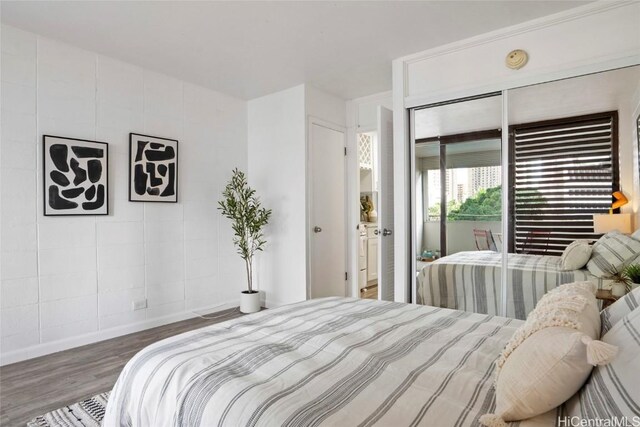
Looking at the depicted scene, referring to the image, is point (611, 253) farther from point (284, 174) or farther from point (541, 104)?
point (284, 174)

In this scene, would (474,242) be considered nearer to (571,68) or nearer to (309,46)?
(571,68)

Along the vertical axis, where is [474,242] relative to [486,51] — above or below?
below

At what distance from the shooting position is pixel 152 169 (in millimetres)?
3635

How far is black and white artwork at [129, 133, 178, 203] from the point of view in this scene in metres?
3.49

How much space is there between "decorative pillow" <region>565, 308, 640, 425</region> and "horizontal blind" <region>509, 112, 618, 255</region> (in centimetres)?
203

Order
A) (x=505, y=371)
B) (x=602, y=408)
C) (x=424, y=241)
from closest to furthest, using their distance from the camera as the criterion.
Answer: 1. (x=602, y=408)
2. (x=505, y=371)
3. (x=424, y=241)

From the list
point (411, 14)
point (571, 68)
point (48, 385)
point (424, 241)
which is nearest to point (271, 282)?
point (424, 241)

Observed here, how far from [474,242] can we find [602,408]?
253cm

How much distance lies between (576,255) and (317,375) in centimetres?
237

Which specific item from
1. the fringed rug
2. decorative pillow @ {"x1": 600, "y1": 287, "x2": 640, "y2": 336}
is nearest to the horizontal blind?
decorative pillow @ {"x1": 600, "y1": 287, "x2": 640, "y2": 336}

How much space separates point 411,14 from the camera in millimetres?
2631

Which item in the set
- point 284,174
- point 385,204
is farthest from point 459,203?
point 284,174

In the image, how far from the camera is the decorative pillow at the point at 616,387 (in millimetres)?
660

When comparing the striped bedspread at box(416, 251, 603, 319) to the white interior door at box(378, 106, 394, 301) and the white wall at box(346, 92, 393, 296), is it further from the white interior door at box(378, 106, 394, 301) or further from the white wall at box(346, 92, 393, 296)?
the white wall at box(346, 92, 393, 296)
